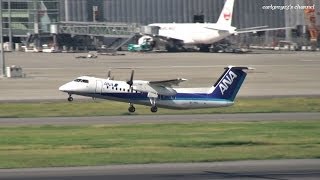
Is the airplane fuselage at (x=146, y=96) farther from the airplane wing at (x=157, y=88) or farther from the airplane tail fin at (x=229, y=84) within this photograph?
the airplane tail fin at (x=229, y=84)

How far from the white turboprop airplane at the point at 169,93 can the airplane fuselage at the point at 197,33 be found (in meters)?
94.2

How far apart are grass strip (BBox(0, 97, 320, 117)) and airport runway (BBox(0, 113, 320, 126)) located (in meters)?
2.61

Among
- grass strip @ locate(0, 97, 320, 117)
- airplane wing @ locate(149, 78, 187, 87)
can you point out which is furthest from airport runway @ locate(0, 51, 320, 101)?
airplane wing @ locate(149, 78, 187, 87)

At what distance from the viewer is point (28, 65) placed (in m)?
106

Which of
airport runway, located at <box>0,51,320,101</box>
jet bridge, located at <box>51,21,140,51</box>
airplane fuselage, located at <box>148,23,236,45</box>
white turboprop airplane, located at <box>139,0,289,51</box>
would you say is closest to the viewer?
airport runway, located at <box>0,51,320,101</box>

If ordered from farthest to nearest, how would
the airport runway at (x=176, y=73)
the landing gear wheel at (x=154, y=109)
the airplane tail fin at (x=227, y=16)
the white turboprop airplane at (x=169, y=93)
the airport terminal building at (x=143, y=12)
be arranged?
the airport terminal building at (x=143, y=12)
the airplane tail fin at (x=227, y=16)
the airport runway at (x=176, y=73)
the white turboprop airplane at (x=169, y=93)
the landing gear wheel at (x=154, y=109)

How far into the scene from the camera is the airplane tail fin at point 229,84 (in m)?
47.2

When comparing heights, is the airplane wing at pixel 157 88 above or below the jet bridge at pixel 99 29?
below

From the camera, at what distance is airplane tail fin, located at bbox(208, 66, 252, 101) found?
155 ft

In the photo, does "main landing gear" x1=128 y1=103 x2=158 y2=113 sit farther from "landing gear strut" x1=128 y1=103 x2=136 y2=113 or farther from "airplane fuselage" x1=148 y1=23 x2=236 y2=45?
"airplane fuselage" x1=148 y1=23 x2=236 y2=45

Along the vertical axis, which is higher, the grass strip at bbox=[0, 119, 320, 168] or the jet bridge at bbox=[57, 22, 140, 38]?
the jet bridge at bbox=[57, 22, 140, 38]

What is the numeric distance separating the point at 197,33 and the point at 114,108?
9531 cm

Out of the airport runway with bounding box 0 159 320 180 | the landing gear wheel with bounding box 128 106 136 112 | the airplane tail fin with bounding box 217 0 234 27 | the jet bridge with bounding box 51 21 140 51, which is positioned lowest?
the landing gear wheel with bounding box 128 106 136 112

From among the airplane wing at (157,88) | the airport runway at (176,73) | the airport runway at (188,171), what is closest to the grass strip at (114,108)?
the airplane wing at (157,88)
